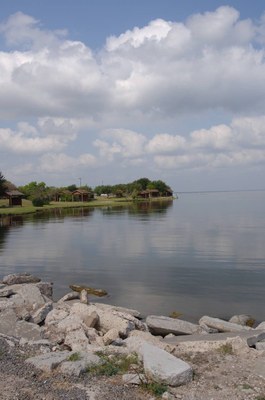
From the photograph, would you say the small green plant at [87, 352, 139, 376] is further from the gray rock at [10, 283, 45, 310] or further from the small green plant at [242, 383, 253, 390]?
the gray rock at [10, 283, 45, 310]

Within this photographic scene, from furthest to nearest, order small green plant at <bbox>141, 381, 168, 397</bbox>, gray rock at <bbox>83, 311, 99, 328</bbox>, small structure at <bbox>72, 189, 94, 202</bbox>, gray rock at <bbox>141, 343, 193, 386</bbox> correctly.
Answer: small structure at <bbox>72, 189, 94, 202</bbox> → gray rock at <bbox>83, 311, 99, 328</bbox> → gray rock at <bbox>141, 343, 193, 386</bbox> → small green plant at <bbox>141, 381, 168, 397</bbox>

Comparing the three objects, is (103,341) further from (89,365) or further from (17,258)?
(17,258)

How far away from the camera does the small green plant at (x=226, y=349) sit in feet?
32.3

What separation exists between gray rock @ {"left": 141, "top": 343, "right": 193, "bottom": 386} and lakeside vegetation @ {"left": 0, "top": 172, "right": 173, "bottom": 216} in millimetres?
83315

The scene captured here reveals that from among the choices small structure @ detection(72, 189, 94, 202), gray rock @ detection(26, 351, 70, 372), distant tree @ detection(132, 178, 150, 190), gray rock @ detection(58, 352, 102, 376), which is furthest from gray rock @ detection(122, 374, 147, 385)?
distant tree @ detection(132, 178, 150, 190)

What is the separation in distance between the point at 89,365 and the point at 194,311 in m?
10.5

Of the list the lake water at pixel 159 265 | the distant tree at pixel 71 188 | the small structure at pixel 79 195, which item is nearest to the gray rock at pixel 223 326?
the lake water at pixel 159 265

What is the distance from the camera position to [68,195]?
470 feet

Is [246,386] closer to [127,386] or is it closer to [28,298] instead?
[127,386]

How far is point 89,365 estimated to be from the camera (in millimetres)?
8547

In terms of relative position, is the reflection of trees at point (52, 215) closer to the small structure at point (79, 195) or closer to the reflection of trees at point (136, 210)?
the reflection of trees at point (136, 210)

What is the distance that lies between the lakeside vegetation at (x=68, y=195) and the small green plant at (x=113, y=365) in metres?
82.5

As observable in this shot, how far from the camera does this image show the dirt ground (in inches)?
295

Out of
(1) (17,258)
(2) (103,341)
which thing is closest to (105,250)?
(1) (17,258)
